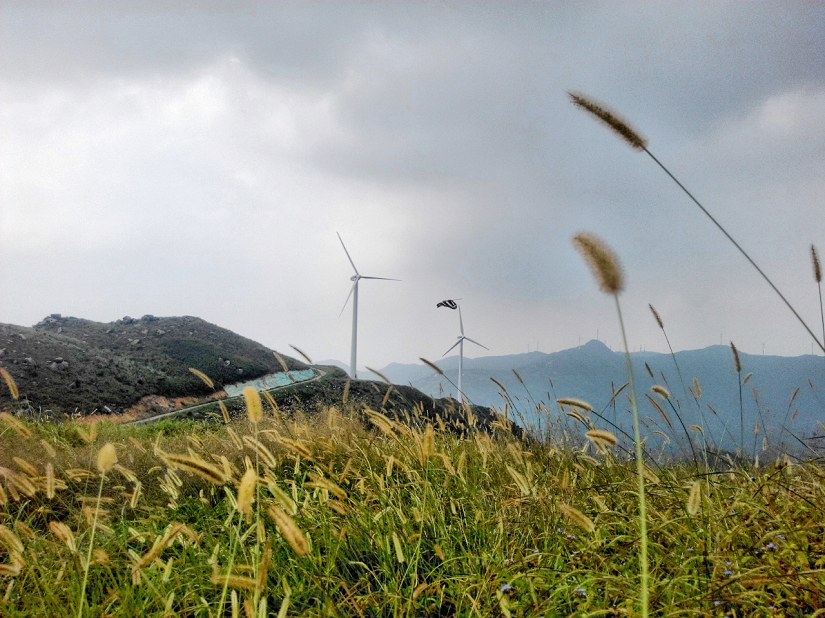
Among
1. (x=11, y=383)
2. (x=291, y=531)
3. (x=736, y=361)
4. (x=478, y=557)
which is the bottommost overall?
(x=478, y=557)

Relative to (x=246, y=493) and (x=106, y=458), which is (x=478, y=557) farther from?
(x=106, y=458)

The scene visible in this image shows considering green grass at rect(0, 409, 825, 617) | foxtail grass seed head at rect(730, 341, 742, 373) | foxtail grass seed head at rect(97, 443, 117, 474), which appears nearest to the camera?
foxtail grass seed head at rect(97, 443, 117, 474)

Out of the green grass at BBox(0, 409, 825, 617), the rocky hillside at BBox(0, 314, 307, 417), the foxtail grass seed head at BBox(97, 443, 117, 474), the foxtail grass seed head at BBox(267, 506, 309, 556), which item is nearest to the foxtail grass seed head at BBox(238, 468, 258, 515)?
the foxtail grass seed head at BBox(267, 506, 309, 556)

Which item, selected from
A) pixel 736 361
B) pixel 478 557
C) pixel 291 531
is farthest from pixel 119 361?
pixel 291 531

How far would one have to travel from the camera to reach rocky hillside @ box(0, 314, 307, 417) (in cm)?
2020

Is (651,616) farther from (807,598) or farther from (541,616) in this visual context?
(807,598)

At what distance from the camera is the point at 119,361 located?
85.2 feet

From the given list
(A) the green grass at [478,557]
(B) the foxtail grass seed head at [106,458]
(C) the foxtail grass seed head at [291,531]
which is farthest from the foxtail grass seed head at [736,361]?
(B) the foxtail grass seed head at [106,458]

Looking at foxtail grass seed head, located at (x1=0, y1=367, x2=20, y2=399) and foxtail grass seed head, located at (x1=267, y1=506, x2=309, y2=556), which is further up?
foxtail grass seed head, located at (x1=0, y1=367, x2=20, y2=399)

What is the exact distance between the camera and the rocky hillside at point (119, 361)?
20.2m

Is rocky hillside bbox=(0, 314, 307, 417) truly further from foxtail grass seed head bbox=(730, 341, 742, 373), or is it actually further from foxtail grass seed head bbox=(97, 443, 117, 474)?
foxtail grass seed head bbox=(730, 341, 742, 373)

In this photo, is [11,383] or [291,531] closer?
[291,531]

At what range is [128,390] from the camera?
22703 mm

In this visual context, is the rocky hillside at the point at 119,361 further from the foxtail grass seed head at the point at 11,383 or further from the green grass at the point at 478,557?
the green grass at the point at 478,557
